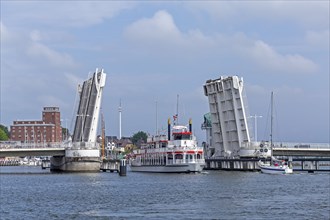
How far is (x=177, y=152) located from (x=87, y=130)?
1803 cm

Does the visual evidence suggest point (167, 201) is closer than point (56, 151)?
Yes

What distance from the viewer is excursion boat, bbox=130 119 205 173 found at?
317 ft

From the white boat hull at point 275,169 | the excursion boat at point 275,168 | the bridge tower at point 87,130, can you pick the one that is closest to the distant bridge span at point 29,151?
the bridge tower at point 87,130

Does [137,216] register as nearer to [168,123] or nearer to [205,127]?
[168,123]

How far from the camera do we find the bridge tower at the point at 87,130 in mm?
106750

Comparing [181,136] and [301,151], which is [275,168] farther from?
[301,151]

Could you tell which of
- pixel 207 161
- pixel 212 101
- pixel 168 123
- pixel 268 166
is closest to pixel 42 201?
pixel 168 123

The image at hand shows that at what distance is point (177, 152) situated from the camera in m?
97.1

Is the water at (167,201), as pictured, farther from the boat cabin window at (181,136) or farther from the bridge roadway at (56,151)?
the bridge roadway at (56,151)

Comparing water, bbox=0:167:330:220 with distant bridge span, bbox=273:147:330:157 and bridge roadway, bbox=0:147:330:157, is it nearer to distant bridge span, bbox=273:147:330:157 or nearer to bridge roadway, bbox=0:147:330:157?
bridge roadway, bbox=0:147:330:157

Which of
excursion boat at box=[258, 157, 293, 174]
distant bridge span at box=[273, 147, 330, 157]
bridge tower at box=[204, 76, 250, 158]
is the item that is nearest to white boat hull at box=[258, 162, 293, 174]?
excursion boat at box=[258, 157, 293, 174]

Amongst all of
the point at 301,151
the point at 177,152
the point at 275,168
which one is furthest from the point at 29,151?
the point at 301,151

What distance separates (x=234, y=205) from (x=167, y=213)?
6499 millimetres

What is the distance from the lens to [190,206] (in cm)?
5119
